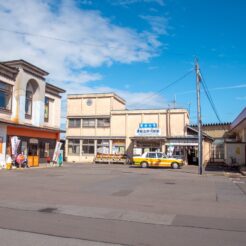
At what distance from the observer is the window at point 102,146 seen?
4631 cm

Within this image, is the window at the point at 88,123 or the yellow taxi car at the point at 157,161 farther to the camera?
the window at the point at 88,123

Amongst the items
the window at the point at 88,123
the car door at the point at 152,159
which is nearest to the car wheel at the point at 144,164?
the car door at the point at 152,159

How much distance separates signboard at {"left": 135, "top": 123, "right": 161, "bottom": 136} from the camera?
4400 centimetres

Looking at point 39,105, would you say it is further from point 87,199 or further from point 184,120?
point 87,199

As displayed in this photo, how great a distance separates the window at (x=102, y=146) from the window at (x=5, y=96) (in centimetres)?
1750

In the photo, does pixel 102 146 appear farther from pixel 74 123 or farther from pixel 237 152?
pixel 237 152

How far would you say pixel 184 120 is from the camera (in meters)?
43.1

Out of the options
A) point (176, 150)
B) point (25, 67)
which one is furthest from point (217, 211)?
point (176, 150)

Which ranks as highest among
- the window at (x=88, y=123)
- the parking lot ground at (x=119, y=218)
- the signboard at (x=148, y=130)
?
the window at (x=88, y=123)

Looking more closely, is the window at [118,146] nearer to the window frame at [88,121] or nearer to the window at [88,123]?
the window frame at [88,121]

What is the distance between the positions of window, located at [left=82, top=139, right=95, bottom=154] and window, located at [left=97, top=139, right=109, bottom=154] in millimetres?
918

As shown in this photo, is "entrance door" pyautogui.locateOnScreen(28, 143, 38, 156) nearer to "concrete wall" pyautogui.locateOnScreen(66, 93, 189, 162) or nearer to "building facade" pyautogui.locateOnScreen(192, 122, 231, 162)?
"concrete wall" pyautogui.locateOnScreen(66, 93, 189, 162)

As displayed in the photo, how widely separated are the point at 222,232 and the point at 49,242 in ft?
12.3

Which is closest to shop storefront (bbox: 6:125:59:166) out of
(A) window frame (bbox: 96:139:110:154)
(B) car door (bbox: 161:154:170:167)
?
(A) window frame (bbox: 96:139:110:154)
